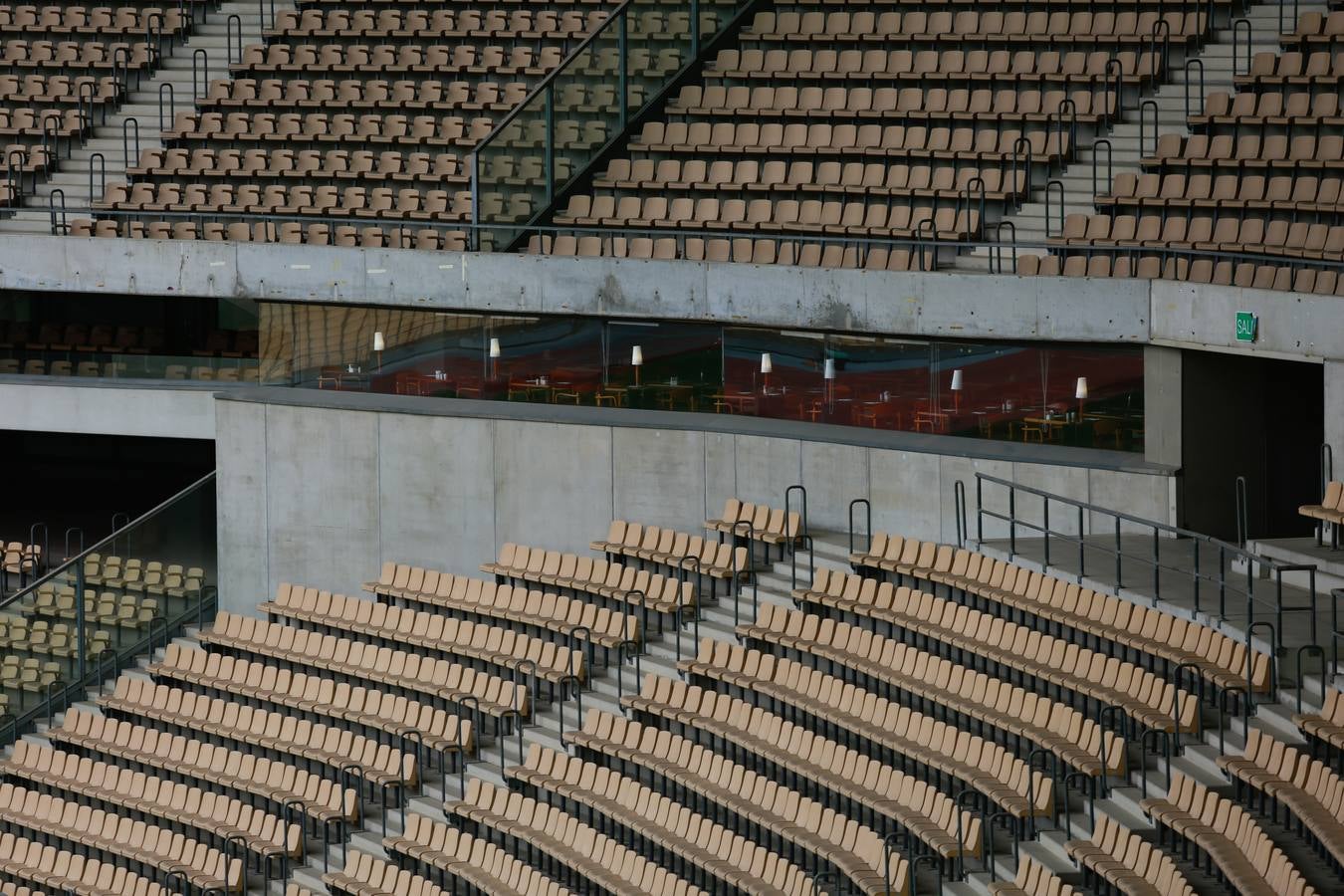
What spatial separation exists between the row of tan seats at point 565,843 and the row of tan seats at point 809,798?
1.52 ft

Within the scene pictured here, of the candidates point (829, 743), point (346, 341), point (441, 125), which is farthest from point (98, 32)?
point (829, 743)

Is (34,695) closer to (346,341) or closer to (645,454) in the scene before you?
(346,341)

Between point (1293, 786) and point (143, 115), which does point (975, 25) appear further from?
point (1293, 786)

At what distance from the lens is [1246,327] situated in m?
14.0

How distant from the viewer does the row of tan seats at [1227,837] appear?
9.28 m

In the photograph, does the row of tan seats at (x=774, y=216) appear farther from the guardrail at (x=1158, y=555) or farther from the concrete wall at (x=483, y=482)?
Result: the guardrail at (x=1158, y=555)

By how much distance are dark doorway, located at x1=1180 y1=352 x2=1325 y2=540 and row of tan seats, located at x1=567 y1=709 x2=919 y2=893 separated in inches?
152

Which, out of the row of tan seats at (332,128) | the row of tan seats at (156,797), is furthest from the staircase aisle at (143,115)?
the row of tan seats at (156,797)

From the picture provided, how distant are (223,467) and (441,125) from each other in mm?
3991

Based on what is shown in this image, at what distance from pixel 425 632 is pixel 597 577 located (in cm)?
146

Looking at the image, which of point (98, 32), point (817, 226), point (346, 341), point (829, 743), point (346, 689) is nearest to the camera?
point (829, 743)

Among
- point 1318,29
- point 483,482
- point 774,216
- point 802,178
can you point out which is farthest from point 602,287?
point 1318,29

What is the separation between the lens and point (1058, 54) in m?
18.6

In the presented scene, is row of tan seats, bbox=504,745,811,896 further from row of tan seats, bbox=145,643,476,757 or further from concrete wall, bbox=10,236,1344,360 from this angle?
concrete wall, bbox=10,236,1344,360
